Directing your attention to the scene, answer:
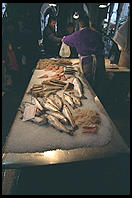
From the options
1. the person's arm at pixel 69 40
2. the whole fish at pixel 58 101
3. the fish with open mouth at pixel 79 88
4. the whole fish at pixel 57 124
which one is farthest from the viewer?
the person's arm at pixel 69 40

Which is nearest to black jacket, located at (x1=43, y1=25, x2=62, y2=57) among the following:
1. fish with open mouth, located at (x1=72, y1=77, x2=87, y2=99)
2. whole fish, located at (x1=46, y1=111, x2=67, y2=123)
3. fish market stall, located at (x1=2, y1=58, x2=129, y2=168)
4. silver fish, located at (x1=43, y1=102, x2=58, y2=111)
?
fish with open mouth, located at (x1=72, y1=77, x2=87, y2=99)

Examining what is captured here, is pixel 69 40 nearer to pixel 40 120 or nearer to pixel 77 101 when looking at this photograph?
pixel 77 101

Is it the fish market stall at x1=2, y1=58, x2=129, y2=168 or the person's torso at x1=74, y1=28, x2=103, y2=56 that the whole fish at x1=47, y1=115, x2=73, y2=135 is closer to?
the fish market stall at x1=2, y1=58, x2=129, y2=168

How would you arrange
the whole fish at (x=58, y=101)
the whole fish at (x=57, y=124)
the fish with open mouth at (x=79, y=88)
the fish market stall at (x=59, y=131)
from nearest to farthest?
1. the fish market stall at (x=59, y=131)
2. the whole fish at (x=57, y=124)
3. the whole fish at (x=58, y=101)
4. the fish with open mouth at (x=79, y=88)

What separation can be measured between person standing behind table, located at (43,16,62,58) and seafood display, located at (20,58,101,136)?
3473mm

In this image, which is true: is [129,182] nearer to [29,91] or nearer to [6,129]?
[29,91]

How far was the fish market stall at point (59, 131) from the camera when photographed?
1737 mm

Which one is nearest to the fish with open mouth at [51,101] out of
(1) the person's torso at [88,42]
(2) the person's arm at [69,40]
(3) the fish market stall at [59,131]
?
(3) the fish market stall at [59,131]

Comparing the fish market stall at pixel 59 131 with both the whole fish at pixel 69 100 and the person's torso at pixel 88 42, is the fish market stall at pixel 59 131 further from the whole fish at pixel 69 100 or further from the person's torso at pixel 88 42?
the person's torso at pixel 88 42

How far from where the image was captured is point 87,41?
4086 mm

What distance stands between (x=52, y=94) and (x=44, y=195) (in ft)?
5.38

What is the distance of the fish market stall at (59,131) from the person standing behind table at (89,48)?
5.08 ft

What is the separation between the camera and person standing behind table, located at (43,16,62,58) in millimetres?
6367

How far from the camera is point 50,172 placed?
204 cm
